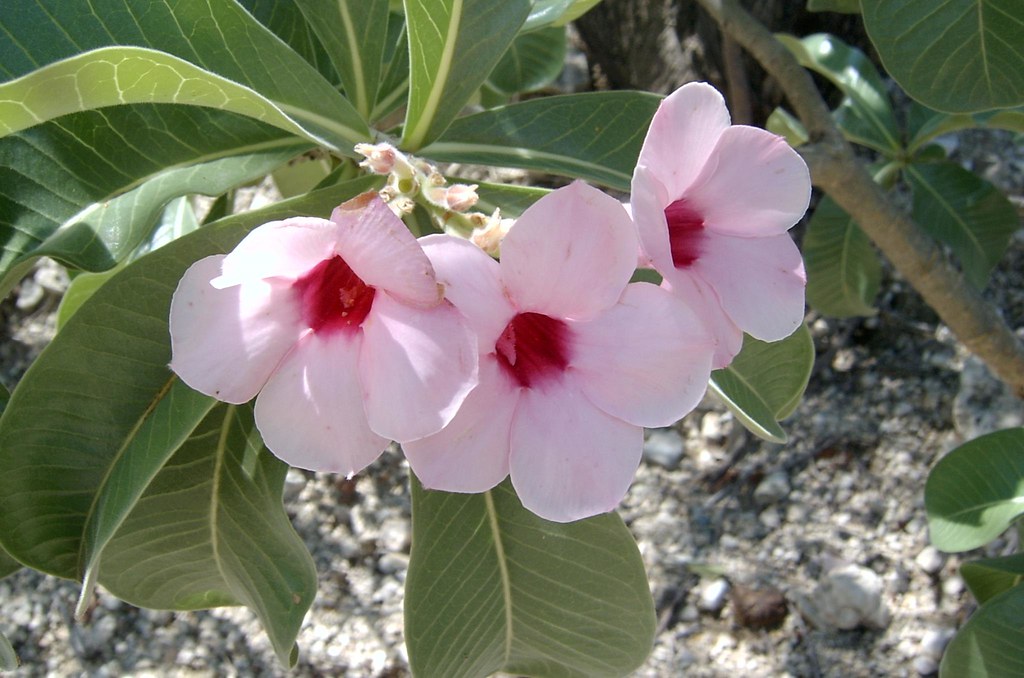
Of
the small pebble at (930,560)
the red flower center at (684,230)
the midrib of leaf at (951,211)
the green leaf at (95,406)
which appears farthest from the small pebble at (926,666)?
the green leaf at (95,406)

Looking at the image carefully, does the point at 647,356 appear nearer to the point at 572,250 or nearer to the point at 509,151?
the point at 572,250

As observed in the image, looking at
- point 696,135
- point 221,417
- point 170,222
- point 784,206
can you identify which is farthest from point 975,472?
point 170,222

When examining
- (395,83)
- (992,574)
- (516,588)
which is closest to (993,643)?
(992,574)

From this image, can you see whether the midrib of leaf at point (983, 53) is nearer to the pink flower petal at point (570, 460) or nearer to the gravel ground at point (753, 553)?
the pink flower petal at point (570, 460)

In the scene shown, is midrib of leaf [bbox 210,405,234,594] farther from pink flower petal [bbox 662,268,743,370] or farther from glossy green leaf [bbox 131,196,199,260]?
pink flower petal [bbox 662,268,743,370]

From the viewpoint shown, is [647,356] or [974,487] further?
[974,487]

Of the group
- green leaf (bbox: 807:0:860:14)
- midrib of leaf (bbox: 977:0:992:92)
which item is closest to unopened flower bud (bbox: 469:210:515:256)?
midrib of leaf (bbox: 977:0:992:92)
